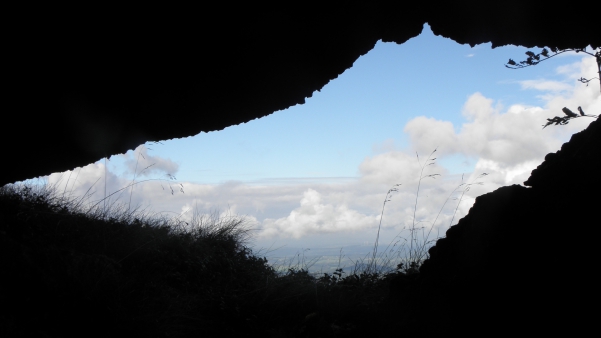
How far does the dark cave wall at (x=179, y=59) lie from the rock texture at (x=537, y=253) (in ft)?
2.88

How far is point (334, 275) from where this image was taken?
603cm

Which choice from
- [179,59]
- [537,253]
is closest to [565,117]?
[537,253]

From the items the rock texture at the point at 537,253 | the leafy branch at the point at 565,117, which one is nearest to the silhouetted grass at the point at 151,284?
the rock texture at the point at 537,253

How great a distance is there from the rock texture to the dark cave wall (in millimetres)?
878

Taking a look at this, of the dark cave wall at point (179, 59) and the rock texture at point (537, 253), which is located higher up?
the dark cave wall at point (179, 59)

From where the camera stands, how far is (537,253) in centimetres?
285

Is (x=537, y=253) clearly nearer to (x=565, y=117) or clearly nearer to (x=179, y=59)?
(x=565, y=117)

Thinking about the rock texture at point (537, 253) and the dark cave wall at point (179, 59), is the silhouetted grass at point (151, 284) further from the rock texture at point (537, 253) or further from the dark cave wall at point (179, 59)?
the dark cave wall at point (179, 59)

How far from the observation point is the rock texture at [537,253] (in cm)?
264

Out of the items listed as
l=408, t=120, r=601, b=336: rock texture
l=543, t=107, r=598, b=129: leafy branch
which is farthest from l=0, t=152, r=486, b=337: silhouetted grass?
l=543, t=107, r=598, b=129: leafy branch

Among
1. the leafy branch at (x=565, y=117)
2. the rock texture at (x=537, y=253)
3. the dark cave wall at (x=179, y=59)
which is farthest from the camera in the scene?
the leafy branch at (x=565, y=117)

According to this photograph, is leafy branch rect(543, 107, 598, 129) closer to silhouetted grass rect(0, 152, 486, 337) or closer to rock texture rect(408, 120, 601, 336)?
rock texture rect(408, 120, 601, 336)

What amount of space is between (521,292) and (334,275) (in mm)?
3360

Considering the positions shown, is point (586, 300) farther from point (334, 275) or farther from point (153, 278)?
point (153, 278)
